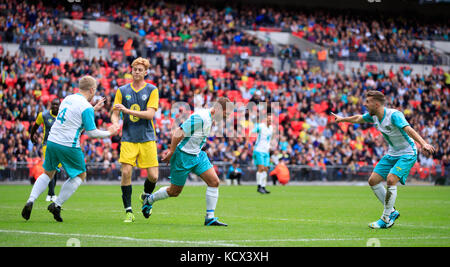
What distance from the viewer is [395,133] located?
464 inches

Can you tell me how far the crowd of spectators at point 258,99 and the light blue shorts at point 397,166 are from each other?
19.8 m

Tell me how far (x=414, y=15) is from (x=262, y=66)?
16995 mm

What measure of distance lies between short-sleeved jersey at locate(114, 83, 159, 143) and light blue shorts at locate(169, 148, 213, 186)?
37.1 inches

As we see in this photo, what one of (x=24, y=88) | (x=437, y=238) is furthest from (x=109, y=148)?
(x=437, y=238)

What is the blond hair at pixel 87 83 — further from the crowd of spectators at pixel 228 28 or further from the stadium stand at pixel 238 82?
the crowd of spectators at pixel 228 28

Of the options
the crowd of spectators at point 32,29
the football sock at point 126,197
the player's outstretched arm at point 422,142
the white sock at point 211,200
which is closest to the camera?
the player's outstretched arm at point 422,142

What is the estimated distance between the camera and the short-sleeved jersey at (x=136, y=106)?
12047mm

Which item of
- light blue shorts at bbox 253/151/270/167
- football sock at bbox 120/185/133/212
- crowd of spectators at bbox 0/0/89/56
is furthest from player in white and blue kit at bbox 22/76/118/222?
crowd of spectators at bbox 0/0/89/56

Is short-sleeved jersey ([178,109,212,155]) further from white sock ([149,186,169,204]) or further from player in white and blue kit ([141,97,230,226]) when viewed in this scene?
white sock ([149,186,169,204])

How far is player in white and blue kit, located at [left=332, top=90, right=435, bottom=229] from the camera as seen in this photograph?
11500 mm

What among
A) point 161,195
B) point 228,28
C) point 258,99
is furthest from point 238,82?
point 161,195

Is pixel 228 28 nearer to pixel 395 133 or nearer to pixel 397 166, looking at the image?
pixel 395 133

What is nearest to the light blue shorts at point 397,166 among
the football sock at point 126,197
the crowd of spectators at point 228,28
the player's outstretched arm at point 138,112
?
the player's outstretched arm at point 138,112
